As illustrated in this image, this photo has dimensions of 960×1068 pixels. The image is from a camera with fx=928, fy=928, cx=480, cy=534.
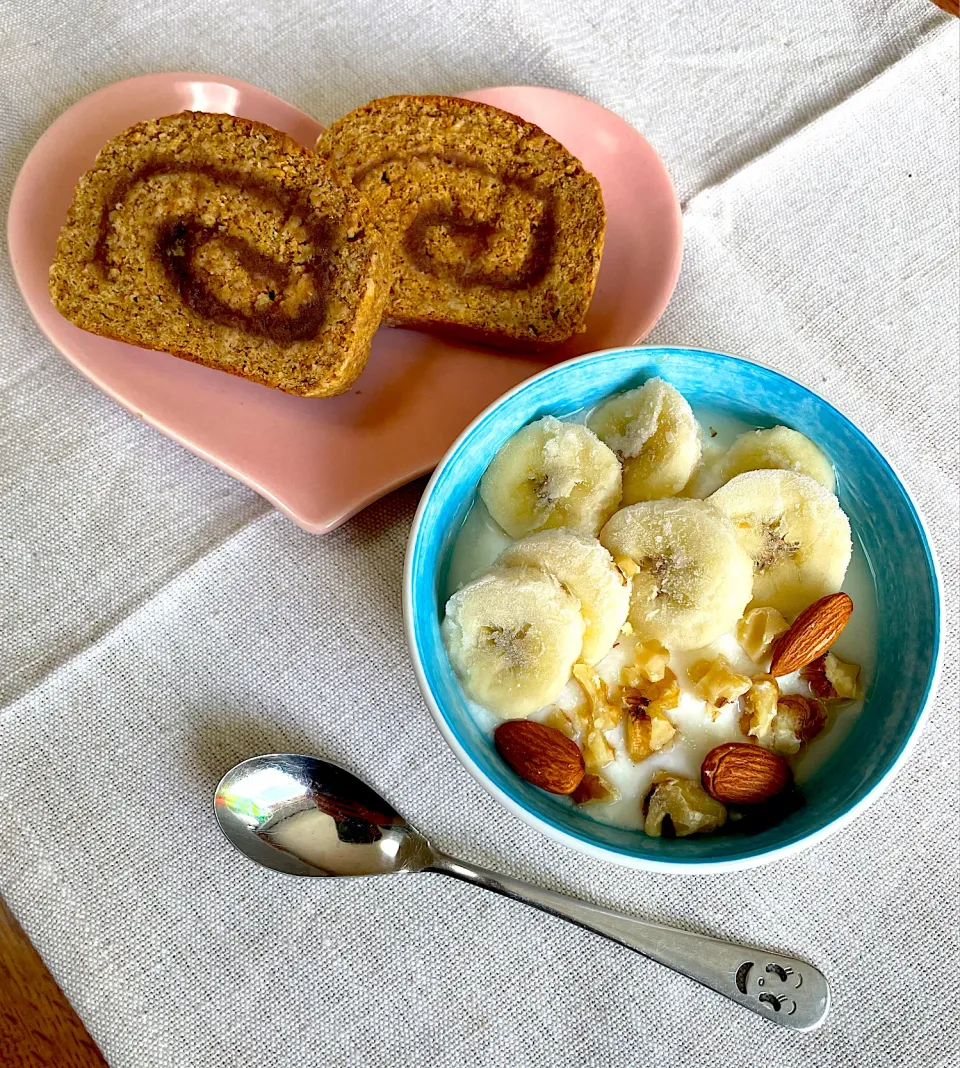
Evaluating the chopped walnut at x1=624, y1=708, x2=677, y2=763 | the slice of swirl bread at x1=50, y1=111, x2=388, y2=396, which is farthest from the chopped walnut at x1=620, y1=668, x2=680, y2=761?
the slice of swirl bread at x1=50, y1=111, x2=388, y2=396

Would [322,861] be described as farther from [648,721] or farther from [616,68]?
[616,68]

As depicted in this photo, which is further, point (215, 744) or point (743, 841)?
point (215, 744)

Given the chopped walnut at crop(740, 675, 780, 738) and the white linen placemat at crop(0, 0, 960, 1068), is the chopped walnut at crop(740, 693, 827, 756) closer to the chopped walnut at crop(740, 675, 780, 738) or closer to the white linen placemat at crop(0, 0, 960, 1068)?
the chopped walnut at crop(740, 675, 780, 738)

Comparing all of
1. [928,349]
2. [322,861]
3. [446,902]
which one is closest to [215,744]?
[322,861]

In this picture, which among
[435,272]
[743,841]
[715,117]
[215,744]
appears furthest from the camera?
[715,117]

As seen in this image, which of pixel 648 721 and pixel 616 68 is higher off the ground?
pixel 616 68

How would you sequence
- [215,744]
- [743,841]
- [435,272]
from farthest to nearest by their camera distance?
1. [435,272]
2. [215,744]
3. [743,841]

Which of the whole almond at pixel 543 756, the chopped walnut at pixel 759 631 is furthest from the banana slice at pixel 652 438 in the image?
the whole almond at pixel 543 756

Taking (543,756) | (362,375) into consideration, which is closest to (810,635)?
(543,756)
